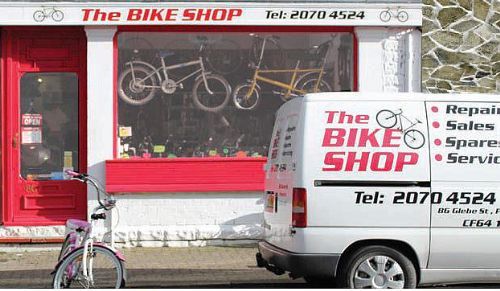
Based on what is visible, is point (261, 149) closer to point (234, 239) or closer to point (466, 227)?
point (234, 239)

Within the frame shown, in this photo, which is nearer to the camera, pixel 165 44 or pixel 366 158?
pixel 366 158

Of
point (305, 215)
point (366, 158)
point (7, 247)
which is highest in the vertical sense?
point (366, 158)

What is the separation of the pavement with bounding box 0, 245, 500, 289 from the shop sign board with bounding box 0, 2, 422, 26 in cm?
329

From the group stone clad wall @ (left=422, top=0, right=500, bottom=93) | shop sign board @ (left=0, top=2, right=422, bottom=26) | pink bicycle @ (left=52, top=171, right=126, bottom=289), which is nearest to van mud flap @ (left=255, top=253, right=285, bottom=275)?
pink bicycle @ (left=52, top=171, right=126, bottom=289)

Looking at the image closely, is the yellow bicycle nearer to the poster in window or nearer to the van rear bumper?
the poster in window

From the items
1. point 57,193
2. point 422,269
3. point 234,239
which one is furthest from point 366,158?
point 57,193

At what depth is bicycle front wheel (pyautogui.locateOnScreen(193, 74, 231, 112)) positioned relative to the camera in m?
13.2

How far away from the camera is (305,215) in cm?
812

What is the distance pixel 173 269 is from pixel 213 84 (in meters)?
3.25

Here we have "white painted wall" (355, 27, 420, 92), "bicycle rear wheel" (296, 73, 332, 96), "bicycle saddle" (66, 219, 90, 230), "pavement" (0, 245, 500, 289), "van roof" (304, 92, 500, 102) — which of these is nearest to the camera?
"van roof" (304, 92, 500, 102)

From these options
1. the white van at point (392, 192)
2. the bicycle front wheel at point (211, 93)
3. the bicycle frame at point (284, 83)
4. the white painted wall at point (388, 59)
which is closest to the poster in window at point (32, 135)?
the bicycle front wheel at point (211, 93)

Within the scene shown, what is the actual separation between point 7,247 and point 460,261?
7.04 m

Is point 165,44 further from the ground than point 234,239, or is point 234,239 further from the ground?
point 165,44

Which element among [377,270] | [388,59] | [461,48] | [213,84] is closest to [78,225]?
[377,270]
